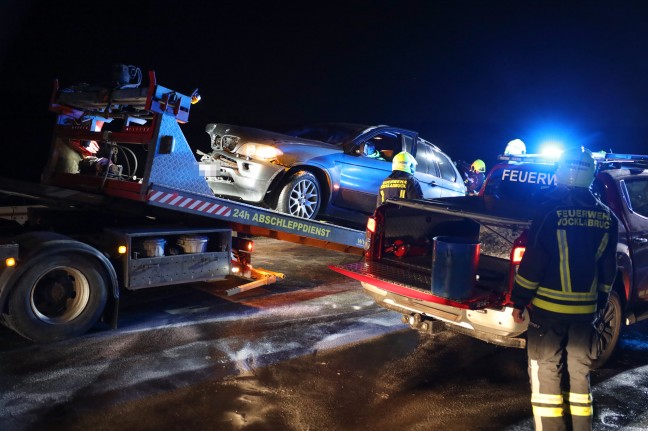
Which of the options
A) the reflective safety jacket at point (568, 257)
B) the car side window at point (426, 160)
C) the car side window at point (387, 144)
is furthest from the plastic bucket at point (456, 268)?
the car side window at point (426, 160)

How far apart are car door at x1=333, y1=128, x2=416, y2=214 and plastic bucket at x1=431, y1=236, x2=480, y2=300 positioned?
12.4ft

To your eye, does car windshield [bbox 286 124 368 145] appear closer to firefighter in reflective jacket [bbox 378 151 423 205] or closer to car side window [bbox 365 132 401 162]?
car side window [bbox 365 132 401 162]

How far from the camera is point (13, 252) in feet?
15.6

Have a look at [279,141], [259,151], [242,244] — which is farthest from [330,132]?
[242,244]

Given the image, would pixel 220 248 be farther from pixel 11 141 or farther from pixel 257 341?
pixel 11 141

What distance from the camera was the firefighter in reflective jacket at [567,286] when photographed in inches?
121

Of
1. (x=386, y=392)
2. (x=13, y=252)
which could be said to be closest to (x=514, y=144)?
(x=386, y=392)

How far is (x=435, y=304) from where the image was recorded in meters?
4.31

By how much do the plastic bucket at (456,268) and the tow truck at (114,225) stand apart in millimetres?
2689

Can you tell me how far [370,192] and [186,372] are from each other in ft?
14.6

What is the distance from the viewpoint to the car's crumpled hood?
6903 millimetres

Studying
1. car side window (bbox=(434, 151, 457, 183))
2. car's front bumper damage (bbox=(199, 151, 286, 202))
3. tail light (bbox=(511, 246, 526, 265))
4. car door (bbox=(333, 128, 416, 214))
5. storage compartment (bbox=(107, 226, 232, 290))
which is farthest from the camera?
car side window (bbox=(434, 151, 457, 183))

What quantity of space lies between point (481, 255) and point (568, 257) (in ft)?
6.01

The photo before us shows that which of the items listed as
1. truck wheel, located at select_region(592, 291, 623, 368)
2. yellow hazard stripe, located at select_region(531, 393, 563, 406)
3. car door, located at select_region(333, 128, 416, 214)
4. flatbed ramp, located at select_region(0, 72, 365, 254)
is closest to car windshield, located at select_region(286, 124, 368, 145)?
car door, located at select_region(333, 128, 416, 214)
